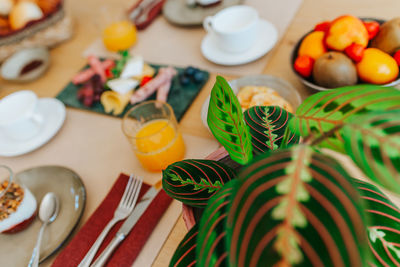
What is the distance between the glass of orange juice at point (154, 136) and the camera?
522mm

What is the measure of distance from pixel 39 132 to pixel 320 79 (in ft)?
2.09

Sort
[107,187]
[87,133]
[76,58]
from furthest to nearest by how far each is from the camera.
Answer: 1. [76,58]
2. [87,133]
3. [107,187]

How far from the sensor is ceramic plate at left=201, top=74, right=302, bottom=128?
529mm

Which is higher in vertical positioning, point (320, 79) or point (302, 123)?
point (302, 123)

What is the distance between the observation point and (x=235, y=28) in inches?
29.3

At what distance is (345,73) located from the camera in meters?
0.49

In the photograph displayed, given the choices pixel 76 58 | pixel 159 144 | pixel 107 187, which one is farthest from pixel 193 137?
pixel 76 58

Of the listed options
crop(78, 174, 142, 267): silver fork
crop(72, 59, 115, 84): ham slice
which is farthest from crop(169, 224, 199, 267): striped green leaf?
crop(72, 59, 115, 84): ham slice

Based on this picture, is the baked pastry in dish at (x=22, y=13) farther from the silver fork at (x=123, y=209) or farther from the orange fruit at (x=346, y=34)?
the orange fruit at (x=346, y=34)

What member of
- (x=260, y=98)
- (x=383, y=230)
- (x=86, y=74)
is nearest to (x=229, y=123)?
(x=383, y=230)

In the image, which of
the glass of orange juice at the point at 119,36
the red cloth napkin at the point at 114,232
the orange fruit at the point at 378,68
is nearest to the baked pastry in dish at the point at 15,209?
the red cloth napkin at the point at 114,232

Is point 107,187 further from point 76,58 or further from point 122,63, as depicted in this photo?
point 76,58

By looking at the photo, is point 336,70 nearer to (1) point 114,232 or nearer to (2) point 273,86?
(2) point 273,86

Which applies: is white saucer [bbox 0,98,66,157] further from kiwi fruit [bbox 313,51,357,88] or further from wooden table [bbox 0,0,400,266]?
kiwi fruit [bbox 313,51,357,88]
